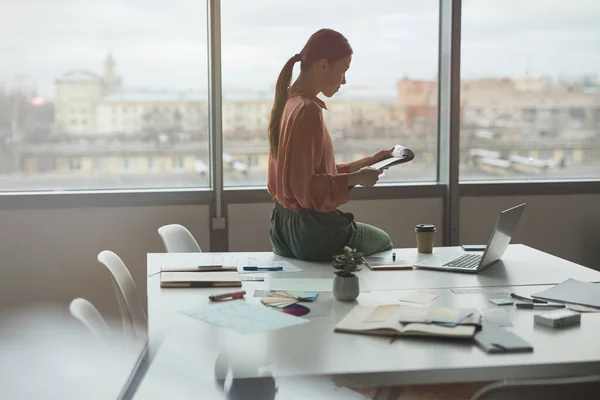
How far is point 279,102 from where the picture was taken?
3.01 metres

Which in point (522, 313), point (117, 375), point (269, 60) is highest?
point (269, 60)

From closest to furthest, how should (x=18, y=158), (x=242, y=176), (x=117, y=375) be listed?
(x=117, y=375)
(x=18, y=158)
(x=242, y=176)

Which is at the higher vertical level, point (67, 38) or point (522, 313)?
point (67, 38)

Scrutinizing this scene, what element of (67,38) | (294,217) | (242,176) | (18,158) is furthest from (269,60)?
(294,217)

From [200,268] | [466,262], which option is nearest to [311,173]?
[200,268]

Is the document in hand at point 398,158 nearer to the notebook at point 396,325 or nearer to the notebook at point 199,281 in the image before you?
the notebook at point 199,281

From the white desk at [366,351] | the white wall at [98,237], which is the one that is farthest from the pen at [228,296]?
the white wall at [98,237]

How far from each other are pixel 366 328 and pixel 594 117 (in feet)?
12.1

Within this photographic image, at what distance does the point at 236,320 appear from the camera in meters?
1.92

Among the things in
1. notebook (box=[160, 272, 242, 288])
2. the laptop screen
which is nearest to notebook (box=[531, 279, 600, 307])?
the laptop screen

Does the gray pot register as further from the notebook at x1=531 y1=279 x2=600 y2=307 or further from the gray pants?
the gray pants

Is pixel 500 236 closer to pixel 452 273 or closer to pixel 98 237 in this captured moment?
pixel 452 273

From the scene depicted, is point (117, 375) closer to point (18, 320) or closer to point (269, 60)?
point (18, 320)

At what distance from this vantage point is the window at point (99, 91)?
4219mm
